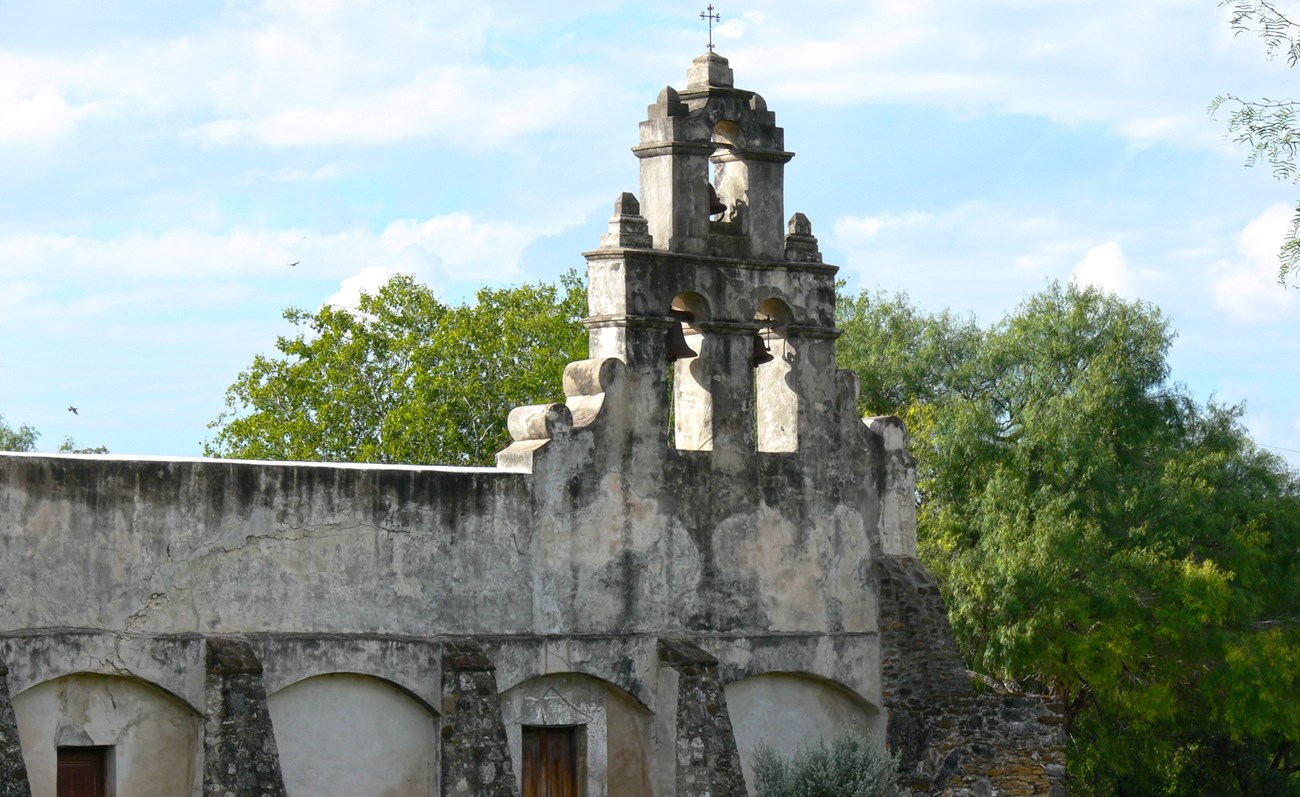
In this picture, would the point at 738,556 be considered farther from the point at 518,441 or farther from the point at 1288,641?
the point at 1288,641

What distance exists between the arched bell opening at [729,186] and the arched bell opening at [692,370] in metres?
0.91

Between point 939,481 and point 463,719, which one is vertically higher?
point 939,481

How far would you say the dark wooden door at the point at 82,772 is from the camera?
53.0 feet

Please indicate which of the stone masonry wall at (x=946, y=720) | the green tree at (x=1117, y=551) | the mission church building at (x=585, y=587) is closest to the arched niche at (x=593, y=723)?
the mission church building at (x=585, y=587)

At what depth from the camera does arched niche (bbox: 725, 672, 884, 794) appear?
19.9m

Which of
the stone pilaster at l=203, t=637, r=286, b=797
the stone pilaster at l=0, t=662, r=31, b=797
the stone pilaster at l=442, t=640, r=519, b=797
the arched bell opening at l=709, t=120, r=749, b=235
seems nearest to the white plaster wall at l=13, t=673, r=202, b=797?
the stone pilaster at l=203, t=637, r=286, b=797

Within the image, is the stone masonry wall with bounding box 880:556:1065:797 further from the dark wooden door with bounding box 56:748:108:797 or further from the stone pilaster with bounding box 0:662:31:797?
the stone pilaster with bounding box 0:662:31:797

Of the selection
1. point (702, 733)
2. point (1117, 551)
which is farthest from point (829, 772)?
point (1117, 551)

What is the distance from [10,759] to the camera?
14.8 m

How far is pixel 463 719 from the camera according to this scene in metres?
17.5

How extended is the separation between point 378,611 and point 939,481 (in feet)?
57.7

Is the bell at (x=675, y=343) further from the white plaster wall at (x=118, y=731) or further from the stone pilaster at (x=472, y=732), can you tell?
the white plaster wall at (x=118, y=731)

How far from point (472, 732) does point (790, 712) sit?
4.21 meters

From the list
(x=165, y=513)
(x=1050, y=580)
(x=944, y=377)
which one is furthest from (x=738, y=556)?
(x=944, y=377)
